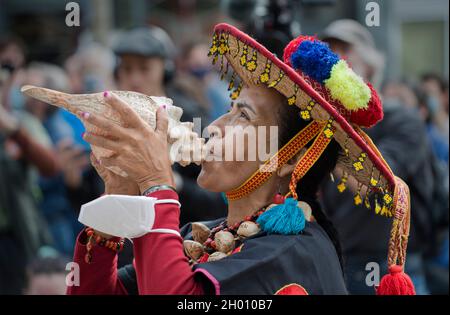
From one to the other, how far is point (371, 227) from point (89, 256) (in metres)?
2.48

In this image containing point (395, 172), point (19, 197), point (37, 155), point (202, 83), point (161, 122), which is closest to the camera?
point (161, 122)

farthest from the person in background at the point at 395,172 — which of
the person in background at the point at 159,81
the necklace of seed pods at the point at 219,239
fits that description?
the necklace of seed pods at the point at 219,239

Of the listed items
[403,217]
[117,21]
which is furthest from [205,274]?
[117,21]

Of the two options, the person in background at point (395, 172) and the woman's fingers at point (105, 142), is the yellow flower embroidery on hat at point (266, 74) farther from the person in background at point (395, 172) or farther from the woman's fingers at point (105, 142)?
the person in background at point (395, 172)

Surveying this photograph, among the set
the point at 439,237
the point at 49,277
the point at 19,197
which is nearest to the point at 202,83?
the point at 19,197

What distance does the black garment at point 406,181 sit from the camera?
5191 mm

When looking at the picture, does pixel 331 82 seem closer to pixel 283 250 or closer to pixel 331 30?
pixel 283 250

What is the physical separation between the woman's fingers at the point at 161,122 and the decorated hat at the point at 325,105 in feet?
1.20

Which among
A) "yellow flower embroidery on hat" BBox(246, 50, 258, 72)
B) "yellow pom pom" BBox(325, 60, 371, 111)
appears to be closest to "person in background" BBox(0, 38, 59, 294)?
"yellow flower embroidery on hat" BBox(246, 50, 258, 72)

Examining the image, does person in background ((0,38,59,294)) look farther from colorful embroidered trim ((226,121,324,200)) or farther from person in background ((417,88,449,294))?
colorful embroidered trim ((226,121,324,200))

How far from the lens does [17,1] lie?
15.3 meters

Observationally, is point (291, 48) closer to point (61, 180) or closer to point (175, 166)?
point (175, 166)

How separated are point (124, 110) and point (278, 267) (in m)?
0.69

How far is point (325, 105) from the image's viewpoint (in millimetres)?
2898
